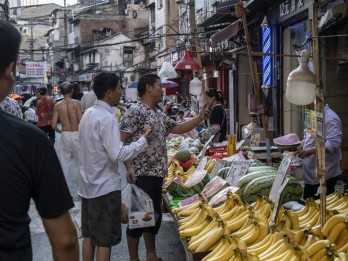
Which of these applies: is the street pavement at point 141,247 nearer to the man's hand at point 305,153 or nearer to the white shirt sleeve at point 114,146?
the man's hand at point 305,153

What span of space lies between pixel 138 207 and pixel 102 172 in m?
0.75

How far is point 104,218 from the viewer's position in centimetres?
511

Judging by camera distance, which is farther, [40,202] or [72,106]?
[72,106]

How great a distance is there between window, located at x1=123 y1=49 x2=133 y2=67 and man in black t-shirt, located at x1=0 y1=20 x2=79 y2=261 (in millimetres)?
58968

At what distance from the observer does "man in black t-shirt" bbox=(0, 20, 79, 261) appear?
83.7 inches

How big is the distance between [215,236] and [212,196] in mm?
1849

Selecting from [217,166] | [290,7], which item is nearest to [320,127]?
[217,166]

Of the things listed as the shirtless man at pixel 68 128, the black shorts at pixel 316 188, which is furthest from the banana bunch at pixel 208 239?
the shirtless man at pixel 68 128

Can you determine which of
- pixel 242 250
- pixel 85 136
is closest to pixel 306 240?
pixel 242 250

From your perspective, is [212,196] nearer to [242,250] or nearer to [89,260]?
[89,260]

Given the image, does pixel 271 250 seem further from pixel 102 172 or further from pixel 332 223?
pixel 102 172

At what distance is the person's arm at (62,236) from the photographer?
231 centimetres

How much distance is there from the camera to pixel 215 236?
4637mm

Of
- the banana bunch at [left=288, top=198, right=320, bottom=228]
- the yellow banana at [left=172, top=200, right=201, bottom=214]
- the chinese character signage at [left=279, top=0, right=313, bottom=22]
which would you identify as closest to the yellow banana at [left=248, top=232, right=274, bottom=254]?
the banana bunch at [left=288, top=198, right=320, bottom=228]
